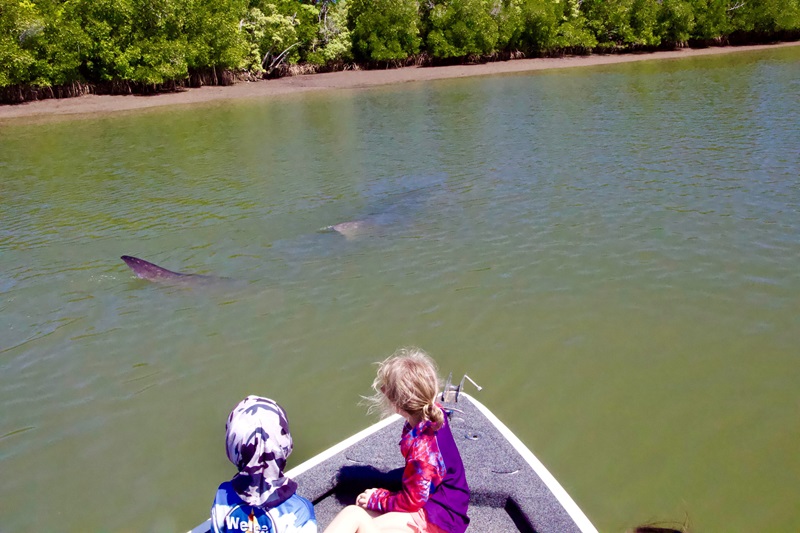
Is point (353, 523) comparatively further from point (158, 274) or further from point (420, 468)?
point (158, 274)

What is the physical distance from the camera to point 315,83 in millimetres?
37625

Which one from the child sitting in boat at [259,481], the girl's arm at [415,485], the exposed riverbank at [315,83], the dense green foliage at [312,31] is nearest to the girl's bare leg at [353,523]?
the girl's arm at [415,485]

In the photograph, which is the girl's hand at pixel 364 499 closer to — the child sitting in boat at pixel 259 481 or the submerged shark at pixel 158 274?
the child sitting in boat at pixel 259 481

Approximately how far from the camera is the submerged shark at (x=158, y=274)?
7801mm

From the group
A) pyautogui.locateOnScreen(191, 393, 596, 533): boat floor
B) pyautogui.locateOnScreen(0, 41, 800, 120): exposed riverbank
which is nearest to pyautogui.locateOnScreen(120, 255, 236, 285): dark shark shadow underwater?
pyautogui.locateOnScreen(191, 393, 596, 533): boat floor

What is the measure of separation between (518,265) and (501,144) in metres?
8.47

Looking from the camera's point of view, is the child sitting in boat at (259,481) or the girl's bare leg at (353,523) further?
the girl's bare leg at (353,523)

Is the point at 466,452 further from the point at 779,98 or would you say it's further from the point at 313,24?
the point at 313,24

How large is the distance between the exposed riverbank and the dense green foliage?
4.26ft

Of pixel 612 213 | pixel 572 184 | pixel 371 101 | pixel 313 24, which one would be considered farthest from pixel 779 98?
pixel 313 24

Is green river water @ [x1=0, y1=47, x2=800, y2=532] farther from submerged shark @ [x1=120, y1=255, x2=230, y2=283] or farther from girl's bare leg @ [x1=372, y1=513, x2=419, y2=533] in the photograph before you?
girl's bare leg @ [x1=372, y1=513, x2=419, y2=533]

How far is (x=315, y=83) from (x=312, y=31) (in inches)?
234

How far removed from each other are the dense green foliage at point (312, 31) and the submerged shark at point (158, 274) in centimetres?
2607

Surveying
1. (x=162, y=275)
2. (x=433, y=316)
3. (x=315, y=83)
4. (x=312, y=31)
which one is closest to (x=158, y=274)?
(x=162, y=275)
